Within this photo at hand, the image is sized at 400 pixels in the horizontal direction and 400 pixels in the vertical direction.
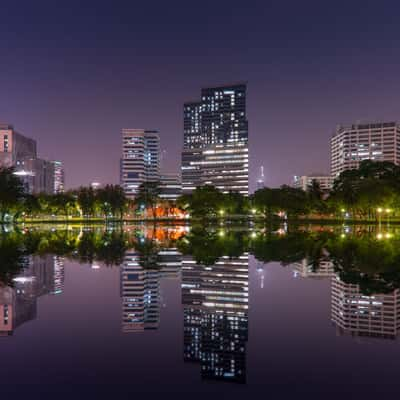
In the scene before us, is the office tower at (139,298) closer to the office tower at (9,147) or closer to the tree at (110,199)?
the tree at (110,199)

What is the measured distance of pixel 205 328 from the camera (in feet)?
31.4

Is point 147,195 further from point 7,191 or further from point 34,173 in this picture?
point 7,191

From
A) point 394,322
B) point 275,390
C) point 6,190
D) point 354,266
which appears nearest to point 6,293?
point 275,390

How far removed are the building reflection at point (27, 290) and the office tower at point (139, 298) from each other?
2.36 metres

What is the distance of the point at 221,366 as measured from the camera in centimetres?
731

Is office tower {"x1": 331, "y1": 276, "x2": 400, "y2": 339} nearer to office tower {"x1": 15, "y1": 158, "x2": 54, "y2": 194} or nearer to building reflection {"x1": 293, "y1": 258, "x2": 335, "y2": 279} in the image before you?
building reflection {"x1": 293, "y1": 258, "x2": 335, "y2": 279}

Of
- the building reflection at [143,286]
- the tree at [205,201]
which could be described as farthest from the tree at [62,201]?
the building reflection at [143,286]

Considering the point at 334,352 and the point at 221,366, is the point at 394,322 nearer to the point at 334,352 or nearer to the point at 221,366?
the point at 334,352

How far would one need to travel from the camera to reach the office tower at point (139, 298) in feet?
33.3

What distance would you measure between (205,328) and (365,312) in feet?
14.3

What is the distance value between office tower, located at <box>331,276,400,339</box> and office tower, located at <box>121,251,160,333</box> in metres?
4.62

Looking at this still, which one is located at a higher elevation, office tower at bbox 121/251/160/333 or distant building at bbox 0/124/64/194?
distant building at bbox 0/124/64/194

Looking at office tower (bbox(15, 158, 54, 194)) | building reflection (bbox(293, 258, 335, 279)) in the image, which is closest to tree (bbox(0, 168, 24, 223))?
building reflection (bbox(293, 258, 335, 279))

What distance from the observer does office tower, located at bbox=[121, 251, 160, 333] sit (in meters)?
10.1
